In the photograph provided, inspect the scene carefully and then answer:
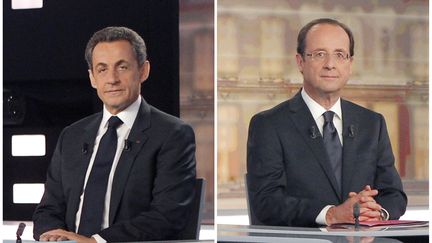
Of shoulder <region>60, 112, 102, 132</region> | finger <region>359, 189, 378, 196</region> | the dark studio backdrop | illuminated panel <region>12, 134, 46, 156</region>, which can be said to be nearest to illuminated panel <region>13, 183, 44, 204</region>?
the dark studio backdrop

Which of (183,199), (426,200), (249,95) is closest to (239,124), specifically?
(249,95)

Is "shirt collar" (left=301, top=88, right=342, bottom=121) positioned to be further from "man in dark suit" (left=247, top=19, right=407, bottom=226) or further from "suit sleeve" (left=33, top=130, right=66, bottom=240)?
"suit sleeve" (left=33, top=130, right=66, bottom=240)

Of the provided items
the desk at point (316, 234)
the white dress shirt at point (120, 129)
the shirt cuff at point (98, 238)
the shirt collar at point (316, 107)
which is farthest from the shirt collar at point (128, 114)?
the shirt collar at point (316, 107)

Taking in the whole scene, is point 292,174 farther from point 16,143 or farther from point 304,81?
point 16,143

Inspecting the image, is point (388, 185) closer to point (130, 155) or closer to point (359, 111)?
point (359, 111)

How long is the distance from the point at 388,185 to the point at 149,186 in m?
0.94

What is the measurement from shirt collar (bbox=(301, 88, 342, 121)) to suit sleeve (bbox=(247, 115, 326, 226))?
172mm

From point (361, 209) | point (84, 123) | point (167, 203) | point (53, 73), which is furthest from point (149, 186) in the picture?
point (361, 209)

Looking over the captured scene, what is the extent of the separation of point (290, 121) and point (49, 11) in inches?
42.3

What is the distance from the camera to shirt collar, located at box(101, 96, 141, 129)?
12.0ft

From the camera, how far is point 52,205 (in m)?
3.66

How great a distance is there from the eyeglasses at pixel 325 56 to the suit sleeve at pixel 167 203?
1.92 ft

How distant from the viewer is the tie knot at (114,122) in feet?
12.1

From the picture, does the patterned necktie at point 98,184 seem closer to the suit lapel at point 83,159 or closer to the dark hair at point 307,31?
the suit lapel at point 83,159
